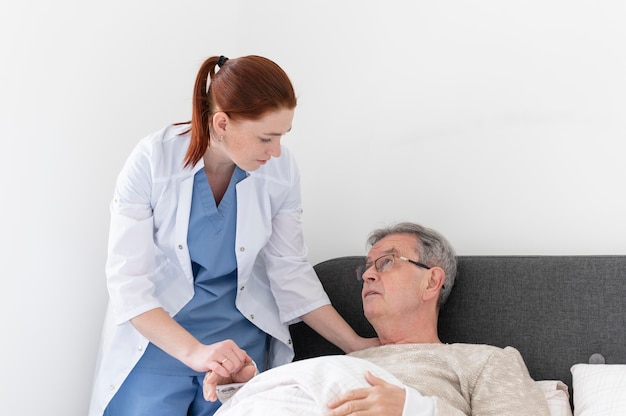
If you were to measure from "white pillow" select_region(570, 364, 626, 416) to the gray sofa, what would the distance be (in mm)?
71

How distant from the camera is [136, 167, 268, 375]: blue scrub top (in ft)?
7.60

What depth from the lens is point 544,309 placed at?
7.47 feet

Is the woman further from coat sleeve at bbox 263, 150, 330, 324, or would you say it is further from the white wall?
the white wall

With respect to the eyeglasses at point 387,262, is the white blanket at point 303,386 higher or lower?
lower

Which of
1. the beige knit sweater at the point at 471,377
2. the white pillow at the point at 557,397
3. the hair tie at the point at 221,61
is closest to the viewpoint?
the beige knit sweater at the point at 471,377

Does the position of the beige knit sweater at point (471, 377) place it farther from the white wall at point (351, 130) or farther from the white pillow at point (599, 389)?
the white wall at point (351, 130)

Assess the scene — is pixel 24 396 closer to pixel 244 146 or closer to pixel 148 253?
pixel 148 253

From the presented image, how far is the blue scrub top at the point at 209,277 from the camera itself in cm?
232

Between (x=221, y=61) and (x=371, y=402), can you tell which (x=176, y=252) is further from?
(x=371, y=402)

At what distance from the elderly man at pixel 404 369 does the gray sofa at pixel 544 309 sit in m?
0.08

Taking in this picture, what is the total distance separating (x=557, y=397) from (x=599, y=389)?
0.12 meters

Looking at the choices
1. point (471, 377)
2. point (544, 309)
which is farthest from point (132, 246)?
point (544, 309)

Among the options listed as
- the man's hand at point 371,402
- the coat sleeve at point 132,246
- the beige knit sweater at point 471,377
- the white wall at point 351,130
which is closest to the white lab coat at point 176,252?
the coat sleeve at point 132,246

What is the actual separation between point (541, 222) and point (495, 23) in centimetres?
66
